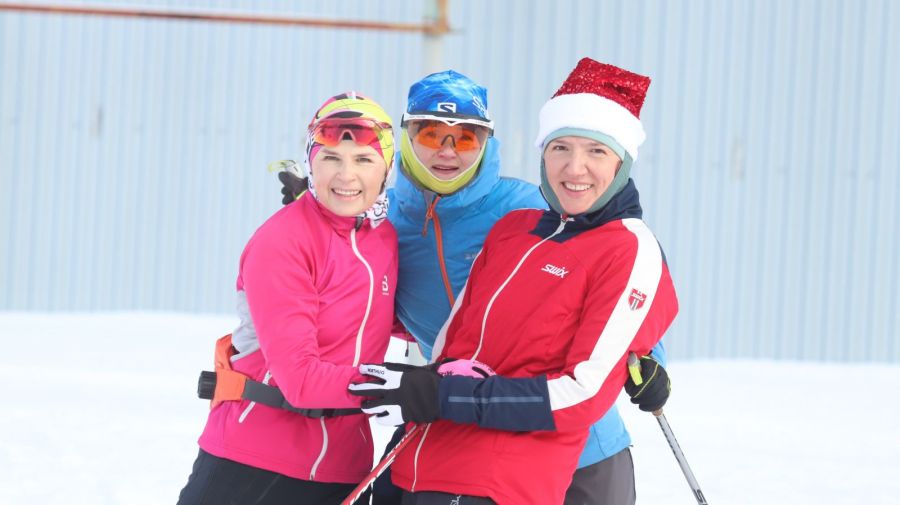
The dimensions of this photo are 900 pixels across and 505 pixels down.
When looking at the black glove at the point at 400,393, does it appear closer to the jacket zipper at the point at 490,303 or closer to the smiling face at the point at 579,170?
the jacket zipper at the point at 490,303

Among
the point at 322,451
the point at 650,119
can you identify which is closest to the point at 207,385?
the point at 322,451

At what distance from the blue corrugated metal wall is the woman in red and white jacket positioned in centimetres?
569

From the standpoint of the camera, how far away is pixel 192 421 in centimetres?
635

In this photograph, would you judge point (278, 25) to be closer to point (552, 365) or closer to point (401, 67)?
point (401, 67)

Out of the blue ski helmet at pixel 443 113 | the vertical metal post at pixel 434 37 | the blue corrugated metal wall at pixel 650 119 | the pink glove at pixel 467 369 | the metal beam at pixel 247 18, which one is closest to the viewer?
the pink glove at pixel 467 369

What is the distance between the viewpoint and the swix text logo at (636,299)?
2.21m

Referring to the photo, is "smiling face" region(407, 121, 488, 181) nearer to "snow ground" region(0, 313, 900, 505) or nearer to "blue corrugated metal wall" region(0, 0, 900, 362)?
"snow ground" region(0, 313, 900, 505)

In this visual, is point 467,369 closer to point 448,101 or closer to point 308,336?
point 308,336

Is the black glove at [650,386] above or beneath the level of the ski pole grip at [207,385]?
above

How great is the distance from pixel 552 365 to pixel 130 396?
5257 millimetres

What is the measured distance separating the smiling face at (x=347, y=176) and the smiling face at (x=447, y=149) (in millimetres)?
260

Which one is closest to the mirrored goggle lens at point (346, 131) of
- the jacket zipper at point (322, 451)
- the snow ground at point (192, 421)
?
the jacket zipper at point (322, 451)

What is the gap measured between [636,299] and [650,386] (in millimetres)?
393

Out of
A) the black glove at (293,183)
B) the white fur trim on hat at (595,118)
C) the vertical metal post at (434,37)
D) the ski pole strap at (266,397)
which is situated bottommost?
the ski pole strap at (266,397)
